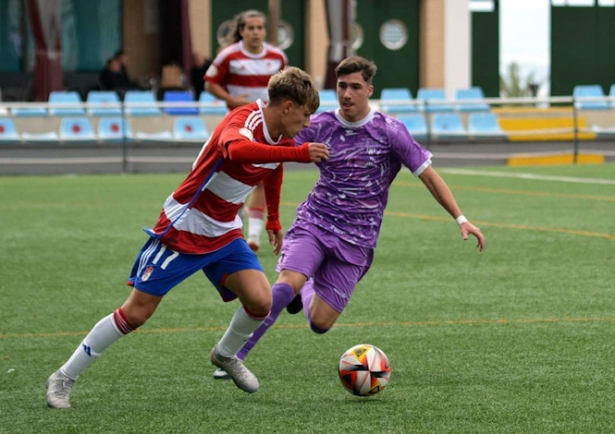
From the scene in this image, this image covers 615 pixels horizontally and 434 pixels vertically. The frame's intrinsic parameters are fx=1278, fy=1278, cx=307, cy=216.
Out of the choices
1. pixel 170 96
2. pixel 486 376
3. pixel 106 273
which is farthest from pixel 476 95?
pixel 486 376

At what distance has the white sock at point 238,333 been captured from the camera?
5875mm

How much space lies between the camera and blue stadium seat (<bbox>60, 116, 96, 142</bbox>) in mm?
21641

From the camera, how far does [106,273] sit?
1001cm

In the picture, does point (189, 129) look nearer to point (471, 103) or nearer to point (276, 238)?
point (471, 103)

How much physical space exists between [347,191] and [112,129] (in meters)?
15.7

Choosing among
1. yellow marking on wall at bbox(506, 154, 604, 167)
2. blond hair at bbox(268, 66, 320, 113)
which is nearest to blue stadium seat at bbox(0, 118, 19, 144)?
yellow marking on wall at bbox(506, 154, 604, 167)

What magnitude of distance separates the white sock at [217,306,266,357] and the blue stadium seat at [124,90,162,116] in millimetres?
15637

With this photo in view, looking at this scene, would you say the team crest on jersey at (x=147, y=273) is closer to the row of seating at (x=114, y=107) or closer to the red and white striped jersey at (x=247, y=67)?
the red and white striped jersey at (x=247, y=67)

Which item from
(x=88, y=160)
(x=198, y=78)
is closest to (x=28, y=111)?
(x=88, y=160)

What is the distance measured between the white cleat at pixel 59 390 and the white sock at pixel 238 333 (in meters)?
0.73

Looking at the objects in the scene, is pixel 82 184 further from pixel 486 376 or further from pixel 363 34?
pixel 363 34

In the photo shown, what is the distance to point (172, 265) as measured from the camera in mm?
5566

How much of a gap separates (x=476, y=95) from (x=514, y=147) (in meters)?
5.25

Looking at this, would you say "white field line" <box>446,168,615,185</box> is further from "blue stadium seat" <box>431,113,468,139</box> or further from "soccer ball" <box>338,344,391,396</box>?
"soccer ball" <box>338,344,391,396</box>
